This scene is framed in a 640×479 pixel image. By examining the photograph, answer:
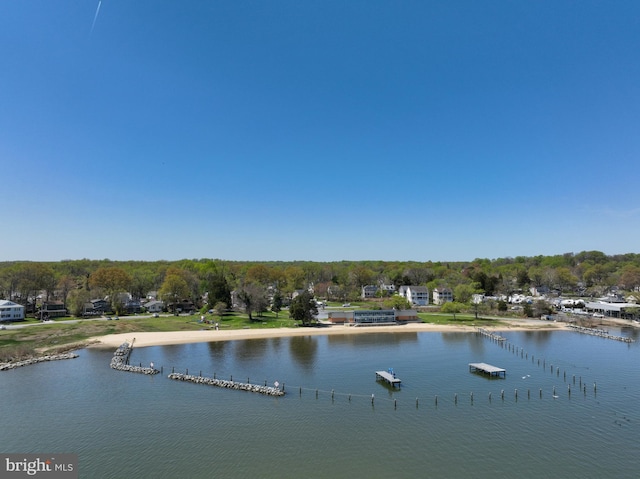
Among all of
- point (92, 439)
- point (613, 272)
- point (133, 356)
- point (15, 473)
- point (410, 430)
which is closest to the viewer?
point (15, 473)

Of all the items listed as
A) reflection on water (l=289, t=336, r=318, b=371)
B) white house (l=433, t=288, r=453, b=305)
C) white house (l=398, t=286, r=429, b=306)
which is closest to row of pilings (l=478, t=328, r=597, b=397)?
reflection on water (l=289, t=336, r=318, b=371)

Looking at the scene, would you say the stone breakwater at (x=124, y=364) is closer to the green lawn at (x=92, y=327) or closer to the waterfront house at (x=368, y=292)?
the green lawn at (x=92, y=327)

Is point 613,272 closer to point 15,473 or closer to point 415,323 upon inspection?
point 415,323

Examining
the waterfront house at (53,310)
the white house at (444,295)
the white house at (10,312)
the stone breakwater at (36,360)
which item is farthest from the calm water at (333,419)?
the white house at (444,295)

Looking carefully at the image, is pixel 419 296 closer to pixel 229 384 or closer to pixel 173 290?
pixel 173 290

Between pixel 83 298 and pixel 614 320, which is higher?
pixel 83 298

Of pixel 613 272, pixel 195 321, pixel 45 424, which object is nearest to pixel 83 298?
pixel 195 321
